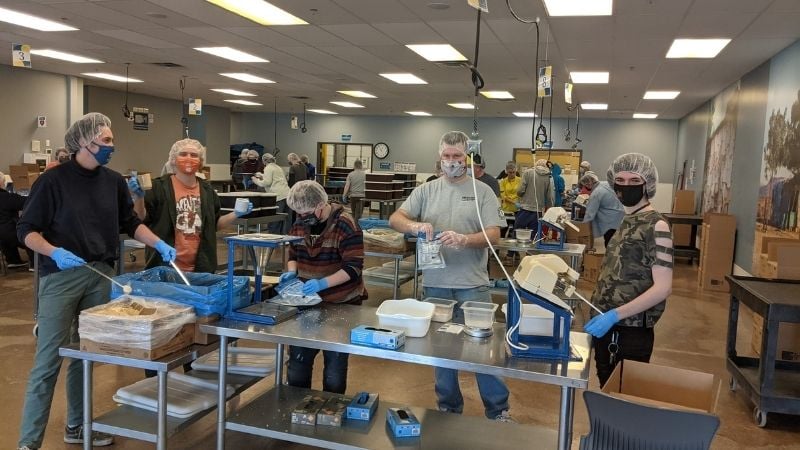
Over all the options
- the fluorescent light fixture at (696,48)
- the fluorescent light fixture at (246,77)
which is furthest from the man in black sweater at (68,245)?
the fluorescent light fixture at (246,77)

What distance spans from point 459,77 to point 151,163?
9354mm

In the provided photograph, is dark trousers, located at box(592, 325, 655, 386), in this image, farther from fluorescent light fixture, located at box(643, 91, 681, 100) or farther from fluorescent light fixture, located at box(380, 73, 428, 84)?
fluorescent light fixture, located at box(643, 91, 681, 100)

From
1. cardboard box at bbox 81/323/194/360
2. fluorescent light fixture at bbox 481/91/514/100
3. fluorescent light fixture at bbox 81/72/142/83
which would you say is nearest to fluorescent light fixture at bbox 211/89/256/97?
fluorescent light fixture at bbox 81/72/142/83

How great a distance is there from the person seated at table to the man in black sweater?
0.62 m

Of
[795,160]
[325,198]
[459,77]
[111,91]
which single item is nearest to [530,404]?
[325,198]

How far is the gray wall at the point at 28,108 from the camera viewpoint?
35.6 ft

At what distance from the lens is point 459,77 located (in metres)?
9.76

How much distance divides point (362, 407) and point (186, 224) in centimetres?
144

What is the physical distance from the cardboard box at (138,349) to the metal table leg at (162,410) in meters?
0.09

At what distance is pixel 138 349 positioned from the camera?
227 centimetres

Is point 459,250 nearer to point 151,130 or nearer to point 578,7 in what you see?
point 578,7

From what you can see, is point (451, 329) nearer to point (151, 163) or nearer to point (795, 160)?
point (795, 160)

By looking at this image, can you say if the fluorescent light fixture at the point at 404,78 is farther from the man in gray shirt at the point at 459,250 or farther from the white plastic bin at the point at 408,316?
the white plastic bin at the point at 408,316

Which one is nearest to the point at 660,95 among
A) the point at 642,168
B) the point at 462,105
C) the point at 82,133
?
the point at 462,105
